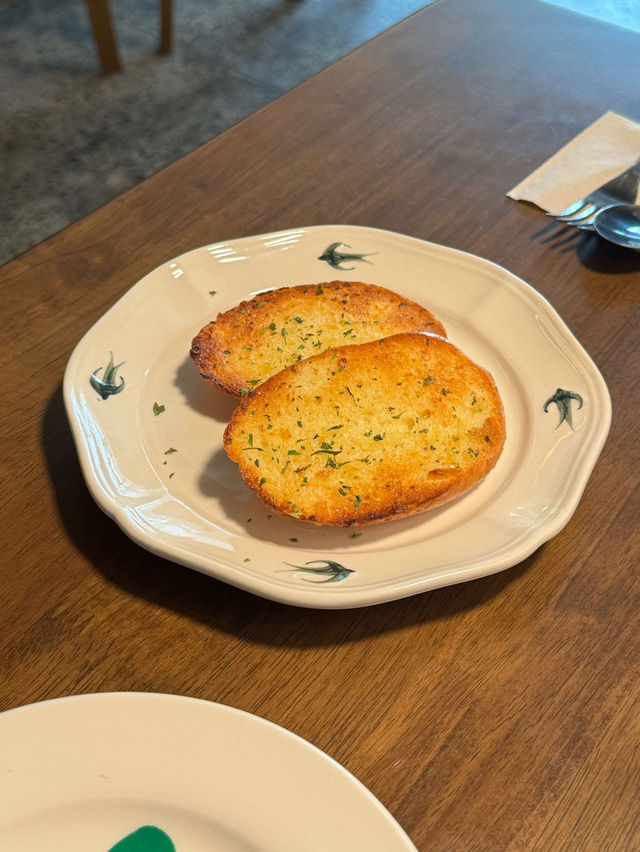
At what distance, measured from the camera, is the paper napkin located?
4.76ft

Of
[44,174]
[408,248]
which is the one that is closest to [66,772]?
[408,248]

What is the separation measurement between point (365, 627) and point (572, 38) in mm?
1580

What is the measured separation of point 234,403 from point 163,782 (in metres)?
0.51

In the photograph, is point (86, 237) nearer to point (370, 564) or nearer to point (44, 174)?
point (370, 564)

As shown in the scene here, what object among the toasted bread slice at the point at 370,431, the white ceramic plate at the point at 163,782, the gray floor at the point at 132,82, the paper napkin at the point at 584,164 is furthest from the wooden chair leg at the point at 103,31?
the white ceramic plate at the point at 163,782

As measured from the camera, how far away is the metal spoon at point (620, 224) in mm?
1342

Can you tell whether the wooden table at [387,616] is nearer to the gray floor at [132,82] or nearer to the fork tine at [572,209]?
the fork tine at [572,209]

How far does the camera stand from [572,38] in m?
1.85

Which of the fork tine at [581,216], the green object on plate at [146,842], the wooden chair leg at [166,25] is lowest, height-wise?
the wooden chair leg at [166,25]

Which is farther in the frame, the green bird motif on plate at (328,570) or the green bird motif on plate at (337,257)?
the green bird motif on plate at (337,257)

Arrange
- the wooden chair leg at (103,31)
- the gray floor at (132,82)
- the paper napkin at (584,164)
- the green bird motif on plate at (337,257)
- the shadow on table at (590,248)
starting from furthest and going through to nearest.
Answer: the wooden chair leg at (103,31) < the gray floor at (132,82) < the paper napkin at (584,164) < the shadow on table at (590,248) < the green bird motif on plate at (337,257)

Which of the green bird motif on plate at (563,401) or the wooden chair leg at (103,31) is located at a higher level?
the green bird motif on plate at (563,401)

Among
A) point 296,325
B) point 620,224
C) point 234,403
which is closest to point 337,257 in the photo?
point 296,325

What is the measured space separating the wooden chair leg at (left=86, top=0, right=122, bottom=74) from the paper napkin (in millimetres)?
2639
